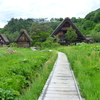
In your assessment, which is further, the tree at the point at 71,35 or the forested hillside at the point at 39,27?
the forested hillside at the point at 39,27

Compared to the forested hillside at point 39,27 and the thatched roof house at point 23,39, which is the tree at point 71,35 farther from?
the forested hillside at point 39,27

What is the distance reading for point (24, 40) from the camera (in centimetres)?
3778

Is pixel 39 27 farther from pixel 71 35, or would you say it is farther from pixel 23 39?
pixel 71 35

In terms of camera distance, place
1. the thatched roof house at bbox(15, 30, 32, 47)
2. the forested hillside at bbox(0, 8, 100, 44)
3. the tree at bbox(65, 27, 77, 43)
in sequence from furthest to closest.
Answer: the forested hillside at bbox(0, 8, 100, 44)
the thatched roof house at bbox(15, 30, 32, 47)
the tree at bbox(65, 27, 77, 43)

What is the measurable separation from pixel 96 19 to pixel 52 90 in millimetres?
78778

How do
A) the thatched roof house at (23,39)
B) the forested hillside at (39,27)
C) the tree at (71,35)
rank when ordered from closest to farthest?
the tree at (71,35) → the thatched roof house at (23,39) → the forested hillside at (39,27)

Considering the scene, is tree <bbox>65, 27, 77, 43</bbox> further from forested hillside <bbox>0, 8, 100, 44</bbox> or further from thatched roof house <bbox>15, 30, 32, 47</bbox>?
forested hillside <bbox>0, 8, 100, 44</bbox>

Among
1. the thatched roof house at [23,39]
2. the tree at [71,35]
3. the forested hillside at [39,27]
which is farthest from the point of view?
the forested hillside at [39,27]

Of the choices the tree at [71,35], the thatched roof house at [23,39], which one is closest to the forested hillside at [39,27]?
the thatched roof house at [23,39]

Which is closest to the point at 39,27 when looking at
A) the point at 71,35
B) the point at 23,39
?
the point at 23,39

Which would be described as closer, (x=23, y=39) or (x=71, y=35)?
(x=71, y=35)

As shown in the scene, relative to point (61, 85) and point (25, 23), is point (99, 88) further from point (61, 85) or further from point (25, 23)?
point (25, 23)

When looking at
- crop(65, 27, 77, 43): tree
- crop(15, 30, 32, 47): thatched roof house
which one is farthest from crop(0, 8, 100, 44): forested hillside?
crop(65, 27, 77, 43): tree

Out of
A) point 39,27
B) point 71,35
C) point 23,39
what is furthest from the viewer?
point 39,27
